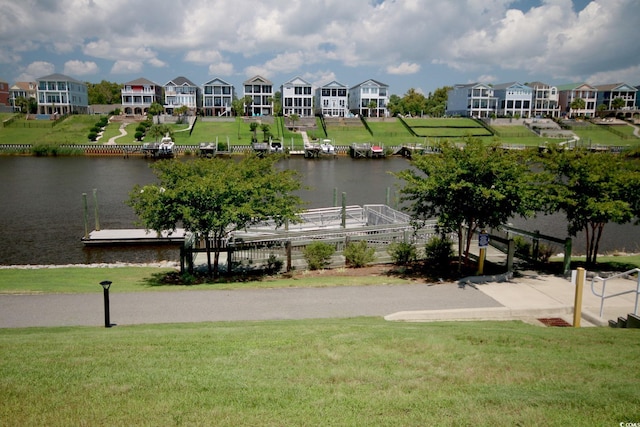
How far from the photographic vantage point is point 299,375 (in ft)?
25.6

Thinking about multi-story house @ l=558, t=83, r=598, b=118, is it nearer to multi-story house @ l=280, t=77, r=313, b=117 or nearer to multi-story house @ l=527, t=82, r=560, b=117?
multi-story house @ l=527, t=82, r=560, b=117

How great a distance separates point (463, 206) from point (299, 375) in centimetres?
1264

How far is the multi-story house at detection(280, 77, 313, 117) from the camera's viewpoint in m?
123

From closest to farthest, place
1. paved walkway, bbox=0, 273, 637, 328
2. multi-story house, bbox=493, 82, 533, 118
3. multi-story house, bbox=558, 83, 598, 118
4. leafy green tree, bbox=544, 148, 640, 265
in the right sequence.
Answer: paved walkway, bbox=0, 273, 637, 328 → leafy green tree, bbox=544, 148, 640, 265 → multi-story house, bbox=493, 82, 533, 118 → multi-story house, bbox=558, 83, 598, 118

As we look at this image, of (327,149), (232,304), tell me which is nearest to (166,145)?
(327,149)

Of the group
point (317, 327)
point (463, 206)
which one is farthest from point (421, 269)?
point (317, 327)

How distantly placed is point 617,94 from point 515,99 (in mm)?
35598

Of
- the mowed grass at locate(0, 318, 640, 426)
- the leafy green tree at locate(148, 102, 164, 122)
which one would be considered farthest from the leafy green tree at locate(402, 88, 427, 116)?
the mowed grass at locate(0, 318, 640, 426)

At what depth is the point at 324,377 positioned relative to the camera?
773 cm

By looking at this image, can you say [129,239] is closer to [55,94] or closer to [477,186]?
[477,186]

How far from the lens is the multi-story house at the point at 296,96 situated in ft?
405

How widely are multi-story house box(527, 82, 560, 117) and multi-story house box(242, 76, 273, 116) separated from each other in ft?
241

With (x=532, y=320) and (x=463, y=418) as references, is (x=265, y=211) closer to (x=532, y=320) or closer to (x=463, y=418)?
(x=532, y=320)

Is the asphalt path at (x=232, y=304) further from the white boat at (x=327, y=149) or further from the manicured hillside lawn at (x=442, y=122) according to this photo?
the manicured hillside lawn at (x=442, y=122)
